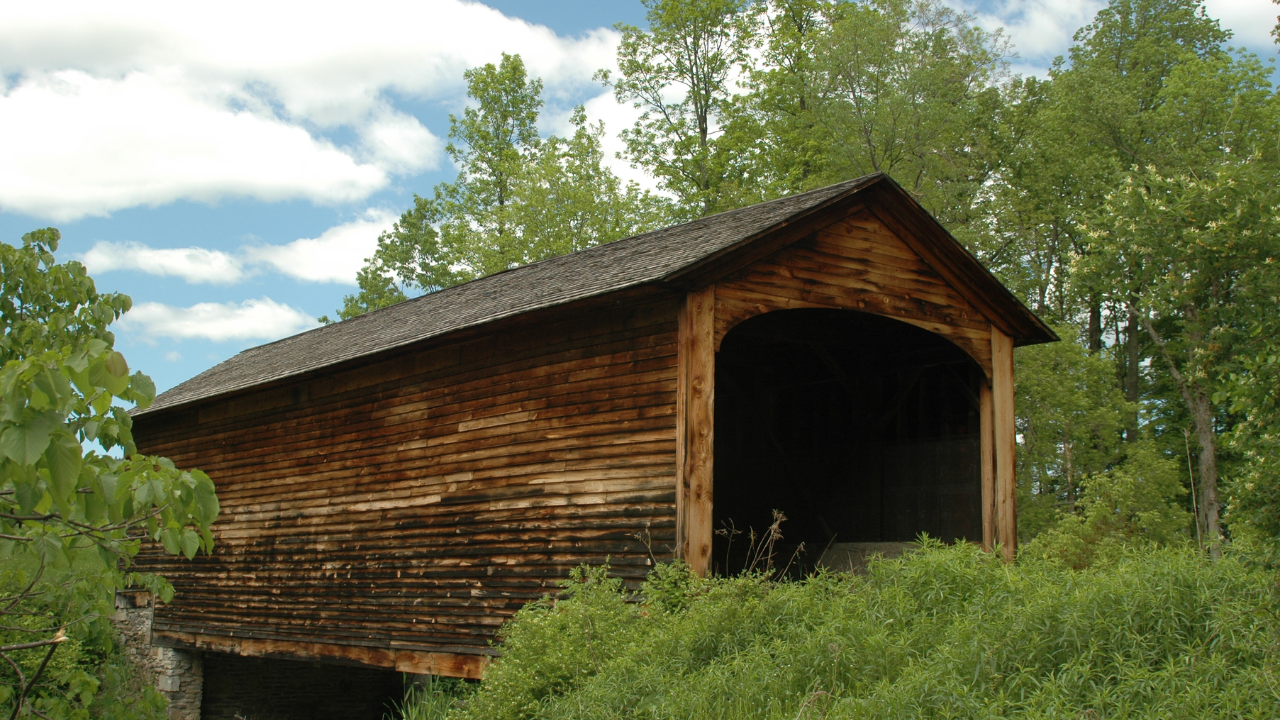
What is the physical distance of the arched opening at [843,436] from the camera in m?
11.9

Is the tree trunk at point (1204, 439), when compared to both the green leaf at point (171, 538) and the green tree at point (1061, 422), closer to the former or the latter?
the green tree at point (1061, 422)

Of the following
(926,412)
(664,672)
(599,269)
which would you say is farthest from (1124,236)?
(664,672)

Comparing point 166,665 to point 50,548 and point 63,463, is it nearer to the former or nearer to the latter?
point 50,548

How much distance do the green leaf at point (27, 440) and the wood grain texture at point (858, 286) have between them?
6.76 metres

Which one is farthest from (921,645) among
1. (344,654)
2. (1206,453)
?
(1206,453)

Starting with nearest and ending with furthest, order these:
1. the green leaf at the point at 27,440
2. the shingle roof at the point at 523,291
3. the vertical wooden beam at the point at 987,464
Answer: the green leaf at the point at 27,440 → the shingle roof at the point at 523,291 → the vertical wooden beam at the point at 987,464

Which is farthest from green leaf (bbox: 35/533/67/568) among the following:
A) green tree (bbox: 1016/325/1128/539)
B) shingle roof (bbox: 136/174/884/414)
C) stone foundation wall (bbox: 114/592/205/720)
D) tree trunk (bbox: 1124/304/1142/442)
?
tree trunk (bbox: 1124/304/1142/442)

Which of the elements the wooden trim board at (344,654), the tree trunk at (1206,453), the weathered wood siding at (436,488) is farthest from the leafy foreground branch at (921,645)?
the tree trunk at (1206,453)

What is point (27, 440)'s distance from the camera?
262cm

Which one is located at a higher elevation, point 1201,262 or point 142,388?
point 1201,262

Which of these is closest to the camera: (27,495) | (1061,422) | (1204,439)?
(27,495)

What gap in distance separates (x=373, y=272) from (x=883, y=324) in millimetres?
25008

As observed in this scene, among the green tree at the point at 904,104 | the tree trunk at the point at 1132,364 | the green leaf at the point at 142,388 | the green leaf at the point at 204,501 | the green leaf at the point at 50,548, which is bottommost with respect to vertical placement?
the green leaf at the point at 50,548

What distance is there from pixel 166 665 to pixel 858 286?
12016mm
